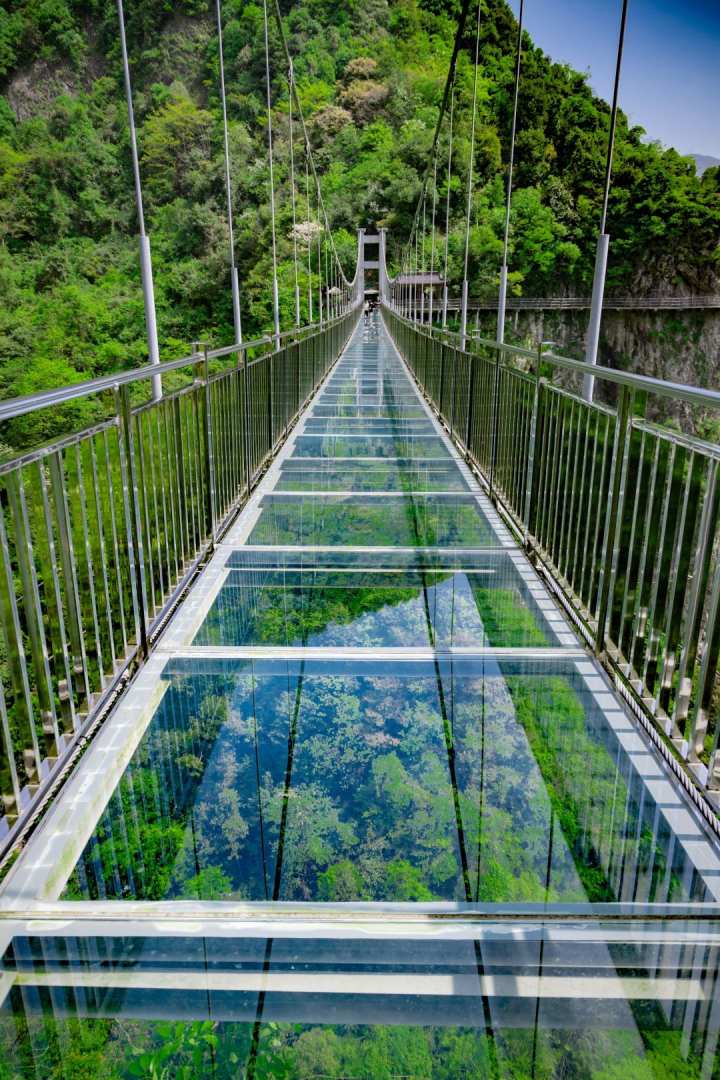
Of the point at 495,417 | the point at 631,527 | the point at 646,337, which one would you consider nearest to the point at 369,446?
the point at 495,417

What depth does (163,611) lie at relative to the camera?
8.39 ft

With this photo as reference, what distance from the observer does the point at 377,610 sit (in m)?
2.73

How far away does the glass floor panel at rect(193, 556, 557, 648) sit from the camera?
2.49m

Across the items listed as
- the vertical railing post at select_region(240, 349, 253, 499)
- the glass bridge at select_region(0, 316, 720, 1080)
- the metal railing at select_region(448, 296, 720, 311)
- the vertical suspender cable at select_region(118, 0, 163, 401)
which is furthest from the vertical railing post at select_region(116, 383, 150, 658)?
the metal railing at select_region(448, 296, 720, 311)

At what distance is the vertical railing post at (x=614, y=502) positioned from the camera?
2.18 m

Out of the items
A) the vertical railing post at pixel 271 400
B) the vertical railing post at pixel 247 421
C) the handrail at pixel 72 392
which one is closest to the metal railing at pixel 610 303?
the vertical railing post at pixel 271 400

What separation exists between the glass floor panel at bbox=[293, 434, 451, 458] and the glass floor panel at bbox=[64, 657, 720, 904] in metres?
3.63

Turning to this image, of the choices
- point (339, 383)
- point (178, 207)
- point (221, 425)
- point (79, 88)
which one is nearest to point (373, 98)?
point (79, 88)

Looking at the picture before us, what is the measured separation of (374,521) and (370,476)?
3.52 feet

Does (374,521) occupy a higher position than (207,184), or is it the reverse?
(207,184)

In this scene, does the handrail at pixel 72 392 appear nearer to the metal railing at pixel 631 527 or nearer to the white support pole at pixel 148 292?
the metal railing at pixel 631 527

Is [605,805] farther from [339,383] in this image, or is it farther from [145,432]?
[339,383]

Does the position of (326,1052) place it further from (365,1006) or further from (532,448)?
(532,448)

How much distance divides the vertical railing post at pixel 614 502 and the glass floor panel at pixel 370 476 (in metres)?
2.36
